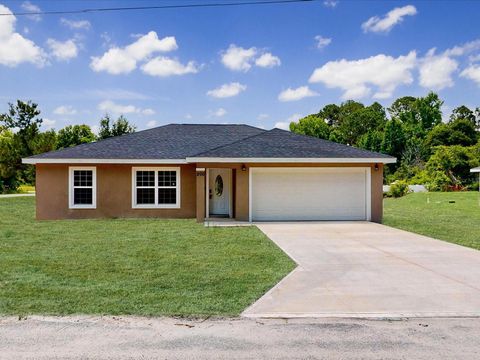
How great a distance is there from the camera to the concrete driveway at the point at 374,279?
5707 mm

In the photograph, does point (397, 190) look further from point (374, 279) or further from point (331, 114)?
point (331, 114)

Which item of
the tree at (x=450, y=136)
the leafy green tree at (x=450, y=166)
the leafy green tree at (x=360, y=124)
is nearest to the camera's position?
the leafy green tree at (x=450, y=166)

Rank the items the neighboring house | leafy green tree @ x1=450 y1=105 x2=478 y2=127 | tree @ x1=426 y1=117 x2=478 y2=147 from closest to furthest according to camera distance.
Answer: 1. the neighboring house
2. tree @ x1=426 y1=117 x2=478 y2=147
3. leafy green tree @ x1=450 y1=105 x2=478 y2=127

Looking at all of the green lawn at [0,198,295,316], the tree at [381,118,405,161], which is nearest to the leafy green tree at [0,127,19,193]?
the green lawn at [0,198,295,316]

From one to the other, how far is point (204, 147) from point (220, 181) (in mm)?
2063

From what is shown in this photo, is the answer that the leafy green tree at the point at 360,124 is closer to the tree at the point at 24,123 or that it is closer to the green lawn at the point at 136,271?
the tree at the point at 24,123

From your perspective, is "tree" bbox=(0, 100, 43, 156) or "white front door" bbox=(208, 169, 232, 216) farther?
"tree" bbox=(0, 100, 43, 156)

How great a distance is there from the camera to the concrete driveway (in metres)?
5.71

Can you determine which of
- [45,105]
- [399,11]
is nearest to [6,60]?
[45,105]

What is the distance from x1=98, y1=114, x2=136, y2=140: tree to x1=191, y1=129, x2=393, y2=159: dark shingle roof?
2366cm

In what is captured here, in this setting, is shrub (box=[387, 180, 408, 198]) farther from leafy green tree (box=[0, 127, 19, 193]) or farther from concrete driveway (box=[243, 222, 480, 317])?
leafy green tree (box=[0, 127, 19, 193])

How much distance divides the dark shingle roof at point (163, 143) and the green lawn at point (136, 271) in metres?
4.95

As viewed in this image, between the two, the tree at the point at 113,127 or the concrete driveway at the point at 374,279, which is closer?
the concrete driveway at the point at 374,279

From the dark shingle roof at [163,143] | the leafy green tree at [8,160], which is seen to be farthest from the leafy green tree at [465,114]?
the leafy green tree at [8,160]
